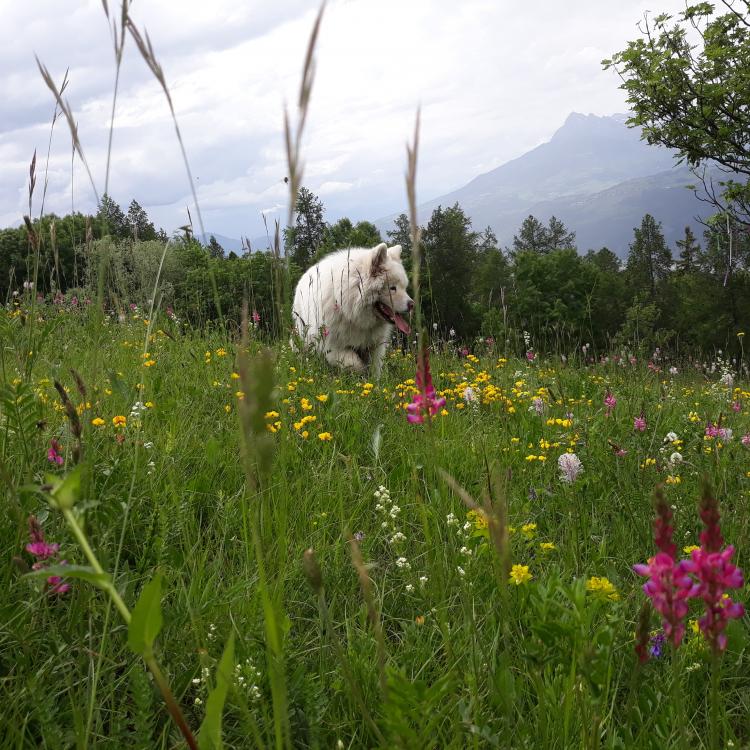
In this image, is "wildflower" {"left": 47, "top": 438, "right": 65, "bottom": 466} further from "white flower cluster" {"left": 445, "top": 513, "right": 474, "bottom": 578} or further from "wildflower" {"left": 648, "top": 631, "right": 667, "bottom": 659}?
"wildflower" {"left": 648, "top": 631, "right": 667, "bottom": 659}

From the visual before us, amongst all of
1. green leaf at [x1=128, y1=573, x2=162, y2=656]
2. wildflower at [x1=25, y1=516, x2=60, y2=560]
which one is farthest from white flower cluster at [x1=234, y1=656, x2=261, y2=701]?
green leaf at [x1=128, y1=573, x2=162, y2=656]

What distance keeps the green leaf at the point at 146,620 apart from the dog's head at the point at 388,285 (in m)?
6.63

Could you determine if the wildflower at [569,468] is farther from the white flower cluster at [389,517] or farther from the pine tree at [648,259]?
the pine tree at [648,259]

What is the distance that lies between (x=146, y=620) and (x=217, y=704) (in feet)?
0.40

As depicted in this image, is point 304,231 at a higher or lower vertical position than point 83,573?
higher

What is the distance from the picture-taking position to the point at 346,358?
22.5 ft

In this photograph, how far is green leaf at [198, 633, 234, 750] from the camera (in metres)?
0.62

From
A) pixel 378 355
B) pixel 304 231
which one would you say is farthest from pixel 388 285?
pixel 304 231

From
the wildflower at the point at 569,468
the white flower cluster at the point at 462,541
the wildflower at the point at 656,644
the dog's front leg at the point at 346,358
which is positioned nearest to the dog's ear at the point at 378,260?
the dog's front leg at the point at 346,358

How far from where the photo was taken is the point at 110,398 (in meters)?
3.16

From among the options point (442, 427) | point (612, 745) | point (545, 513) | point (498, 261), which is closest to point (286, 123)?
point (612, 745)

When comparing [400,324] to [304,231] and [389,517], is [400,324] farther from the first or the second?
[304,231]

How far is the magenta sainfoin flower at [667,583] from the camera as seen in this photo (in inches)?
26.3

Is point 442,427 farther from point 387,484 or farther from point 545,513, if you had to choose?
point 545,513
